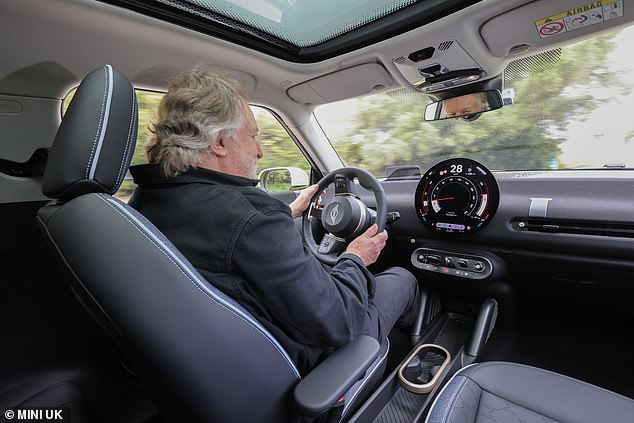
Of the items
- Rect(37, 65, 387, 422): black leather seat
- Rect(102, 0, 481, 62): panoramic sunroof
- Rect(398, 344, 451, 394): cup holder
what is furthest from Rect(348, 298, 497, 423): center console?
Rect(102, 0, 481, 62): panoramic sunroof

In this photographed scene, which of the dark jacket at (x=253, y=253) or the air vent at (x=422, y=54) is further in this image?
the air vent at (x=422, y=54)

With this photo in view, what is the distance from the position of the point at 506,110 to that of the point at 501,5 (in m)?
0.90

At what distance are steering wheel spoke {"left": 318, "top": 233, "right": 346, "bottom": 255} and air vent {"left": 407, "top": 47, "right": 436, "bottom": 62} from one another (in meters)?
1.13

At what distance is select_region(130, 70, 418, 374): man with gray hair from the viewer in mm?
923

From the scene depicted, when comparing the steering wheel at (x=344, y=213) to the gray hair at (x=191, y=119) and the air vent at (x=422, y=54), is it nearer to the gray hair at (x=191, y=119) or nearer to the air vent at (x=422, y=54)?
the air vent at (x=422, y=54)

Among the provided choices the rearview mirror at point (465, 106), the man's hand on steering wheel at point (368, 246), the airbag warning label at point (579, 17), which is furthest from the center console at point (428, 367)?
the airbag warning label at point (579, 17)

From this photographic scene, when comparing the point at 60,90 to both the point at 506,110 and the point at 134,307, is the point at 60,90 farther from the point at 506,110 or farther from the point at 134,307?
the point at 506,110

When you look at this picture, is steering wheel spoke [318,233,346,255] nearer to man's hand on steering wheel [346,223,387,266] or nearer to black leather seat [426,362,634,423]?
man's hand on steering wheel [346,223,387,266]

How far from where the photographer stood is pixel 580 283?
69.2 inches

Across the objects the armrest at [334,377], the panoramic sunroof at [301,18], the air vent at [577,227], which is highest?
the panoramic sunroof at [301,18]

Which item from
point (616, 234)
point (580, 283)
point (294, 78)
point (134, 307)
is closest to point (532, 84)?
point (616, 234)

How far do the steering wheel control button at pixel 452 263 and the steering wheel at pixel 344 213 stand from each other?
16.3 inches

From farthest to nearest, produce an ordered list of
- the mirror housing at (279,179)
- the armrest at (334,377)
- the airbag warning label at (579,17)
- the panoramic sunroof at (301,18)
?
1. the mirror housing at (279,179)
2. the panoramic sunroof at (301,18)
3. the airbag warning label at (579,17)
4. the armrest at (334,377)

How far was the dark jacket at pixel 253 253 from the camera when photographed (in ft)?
3.01
